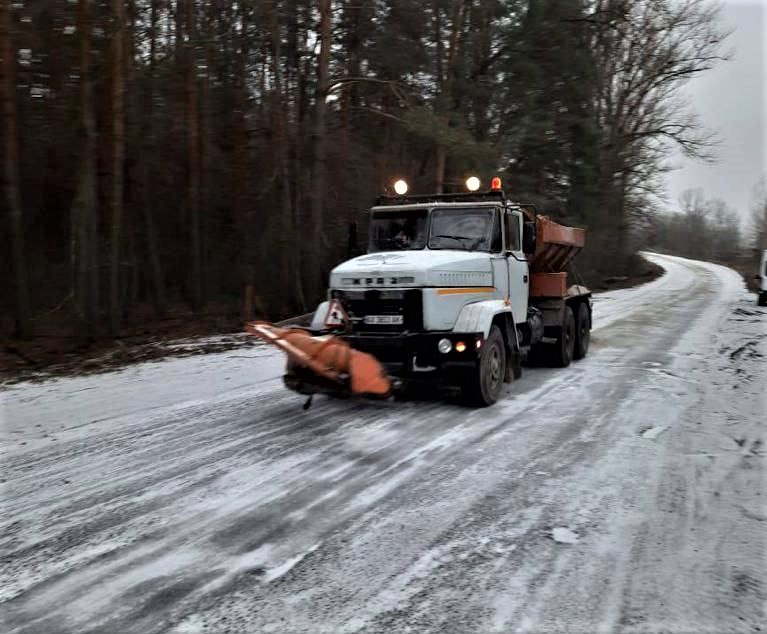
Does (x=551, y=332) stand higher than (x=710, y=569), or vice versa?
(x=551, y=332)

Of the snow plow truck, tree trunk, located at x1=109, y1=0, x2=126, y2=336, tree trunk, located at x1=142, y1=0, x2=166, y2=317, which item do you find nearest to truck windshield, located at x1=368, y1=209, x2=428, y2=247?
the snow plow truck

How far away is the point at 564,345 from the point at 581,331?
1231 millimetres

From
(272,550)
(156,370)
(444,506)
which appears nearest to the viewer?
(272,550)

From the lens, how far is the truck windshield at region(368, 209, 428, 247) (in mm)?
8055

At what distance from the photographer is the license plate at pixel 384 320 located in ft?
22.5

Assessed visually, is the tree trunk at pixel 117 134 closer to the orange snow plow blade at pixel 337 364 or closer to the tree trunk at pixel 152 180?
the tree trunk at pixel 152 180

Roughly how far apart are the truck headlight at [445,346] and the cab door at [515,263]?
1.64m

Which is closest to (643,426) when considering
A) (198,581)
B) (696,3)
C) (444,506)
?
(444,506)

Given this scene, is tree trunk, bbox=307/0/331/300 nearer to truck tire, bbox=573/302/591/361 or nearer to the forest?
the forest

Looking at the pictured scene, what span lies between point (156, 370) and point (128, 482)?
195 inches

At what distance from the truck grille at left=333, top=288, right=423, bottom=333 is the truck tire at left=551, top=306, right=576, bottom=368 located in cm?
398

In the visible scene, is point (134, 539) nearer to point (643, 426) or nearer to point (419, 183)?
point (643, 426)

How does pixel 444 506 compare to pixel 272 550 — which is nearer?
pixel 272 550

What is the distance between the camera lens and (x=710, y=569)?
3332mm
